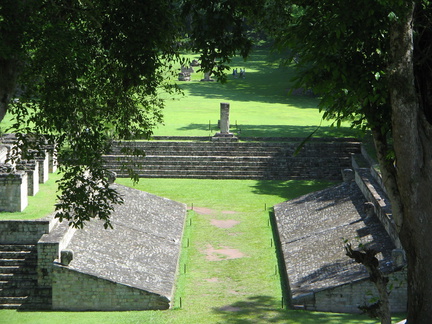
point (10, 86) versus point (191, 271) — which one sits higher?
point (10, 86)

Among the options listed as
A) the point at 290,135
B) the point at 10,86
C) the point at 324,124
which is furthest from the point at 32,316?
the point at 324,124

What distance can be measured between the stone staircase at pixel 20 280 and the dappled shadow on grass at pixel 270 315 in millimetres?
4850

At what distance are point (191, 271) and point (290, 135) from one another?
1734 cm

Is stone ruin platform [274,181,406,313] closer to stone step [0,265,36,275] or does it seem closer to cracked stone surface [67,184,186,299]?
cracked stone surface [67,184,186,299]

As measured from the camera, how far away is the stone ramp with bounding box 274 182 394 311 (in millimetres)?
19359

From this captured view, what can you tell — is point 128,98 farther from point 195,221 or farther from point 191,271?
point 195,221

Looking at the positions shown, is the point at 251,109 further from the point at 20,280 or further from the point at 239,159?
the point at 20,280

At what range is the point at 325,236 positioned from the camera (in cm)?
2336

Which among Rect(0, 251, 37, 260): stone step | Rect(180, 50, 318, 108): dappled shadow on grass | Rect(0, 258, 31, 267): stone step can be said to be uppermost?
Rect(180, 50, 318, 108): dappled shadow on grass

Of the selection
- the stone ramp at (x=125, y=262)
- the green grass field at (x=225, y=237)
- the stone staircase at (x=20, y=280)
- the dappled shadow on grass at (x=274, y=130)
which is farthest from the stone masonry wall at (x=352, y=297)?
the dappled shadow on grass at (x=274, y=130)

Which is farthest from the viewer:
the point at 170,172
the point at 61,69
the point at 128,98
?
the point at 170,172

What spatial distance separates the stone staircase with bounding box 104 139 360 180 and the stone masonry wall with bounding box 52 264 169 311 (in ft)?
47.8

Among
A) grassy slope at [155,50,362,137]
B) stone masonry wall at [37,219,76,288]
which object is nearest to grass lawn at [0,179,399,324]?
stone masonry wall at [37,219,76,288]

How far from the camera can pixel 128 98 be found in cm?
1550
